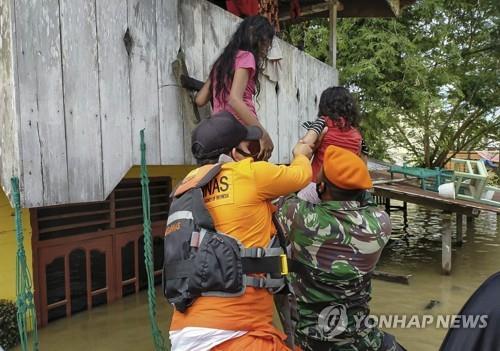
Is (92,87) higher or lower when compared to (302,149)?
higher

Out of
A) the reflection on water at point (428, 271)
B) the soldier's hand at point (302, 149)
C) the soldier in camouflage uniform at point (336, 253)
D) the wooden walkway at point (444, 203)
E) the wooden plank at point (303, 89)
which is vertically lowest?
the reflection on water at point (428, 271)

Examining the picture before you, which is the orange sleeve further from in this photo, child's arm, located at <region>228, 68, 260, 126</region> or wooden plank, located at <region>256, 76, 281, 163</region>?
wooden plank, located at <region>256, 76, 281, 163</region>

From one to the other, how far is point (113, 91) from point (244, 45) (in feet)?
2.52

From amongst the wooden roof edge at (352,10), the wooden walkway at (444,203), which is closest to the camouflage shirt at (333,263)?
the wooden roof edge at (352,10)

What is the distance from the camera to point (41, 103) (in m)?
2.15

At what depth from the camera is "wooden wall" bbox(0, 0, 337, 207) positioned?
2.07 m

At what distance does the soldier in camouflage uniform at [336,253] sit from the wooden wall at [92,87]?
0.97 meters

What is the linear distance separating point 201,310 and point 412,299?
19.1 feet

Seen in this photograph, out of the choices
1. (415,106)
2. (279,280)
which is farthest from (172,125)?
(415,106)

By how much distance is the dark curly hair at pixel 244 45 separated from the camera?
2.71 m

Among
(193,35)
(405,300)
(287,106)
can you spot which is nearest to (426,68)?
(405,300)

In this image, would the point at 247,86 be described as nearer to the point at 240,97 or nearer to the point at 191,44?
the point at 240,97

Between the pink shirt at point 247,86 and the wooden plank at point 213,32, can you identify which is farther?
the wooden plank at point 213,32

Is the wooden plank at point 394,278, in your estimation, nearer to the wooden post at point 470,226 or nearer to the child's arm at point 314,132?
the child's arm at point 314,132
